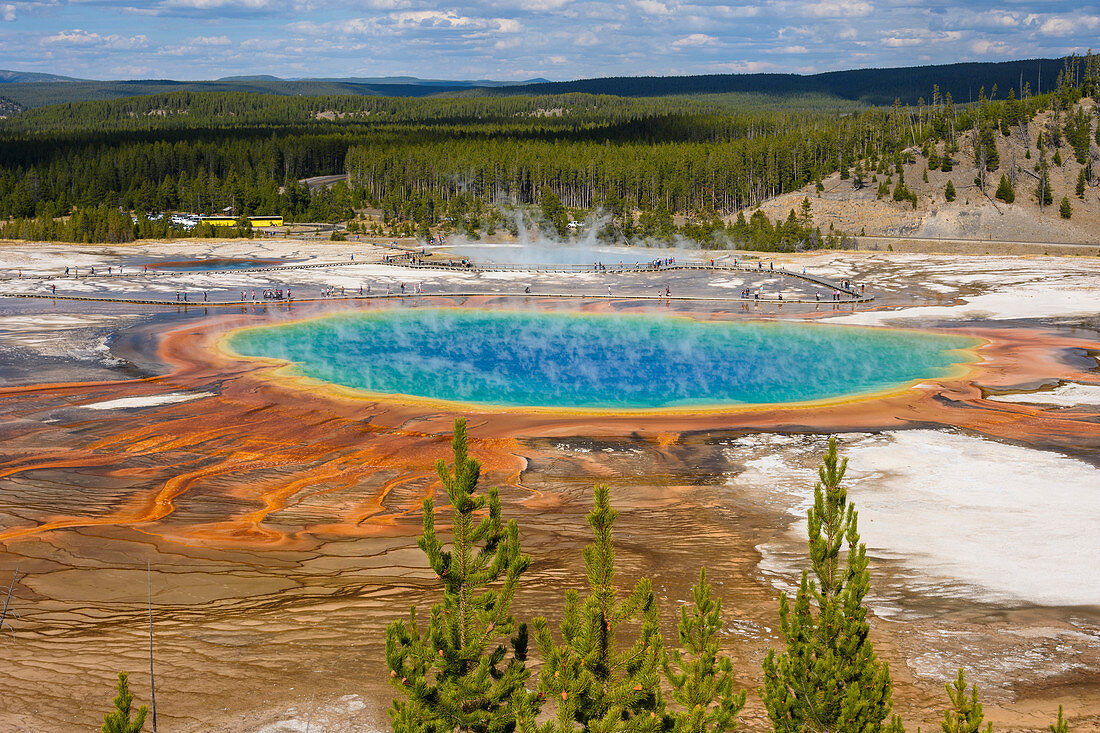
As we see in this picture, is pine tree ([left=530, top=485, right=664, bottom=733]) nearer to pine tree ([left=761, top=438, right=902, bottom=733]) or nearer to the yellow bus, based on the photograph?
pine tree ([left=761, top=438, right=902, bottom=733])

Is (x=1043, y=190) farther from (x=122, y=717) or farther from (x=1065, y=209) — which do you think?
(x=122, y=717)

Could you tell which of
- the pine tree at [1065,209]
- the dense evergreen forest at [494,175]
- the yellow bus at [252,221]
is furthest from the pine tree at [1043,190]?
the yellow bus at [252,221]

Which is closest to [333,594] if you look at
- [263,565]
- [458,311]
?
[263,565]

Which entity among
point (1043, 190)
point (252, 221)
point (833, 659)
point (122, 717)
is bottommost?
point (833, 659)

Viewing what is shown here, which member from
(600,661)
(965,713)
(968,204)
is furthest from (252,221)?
(965,713)

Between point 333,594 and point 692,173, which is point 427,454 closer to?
point 333,594
